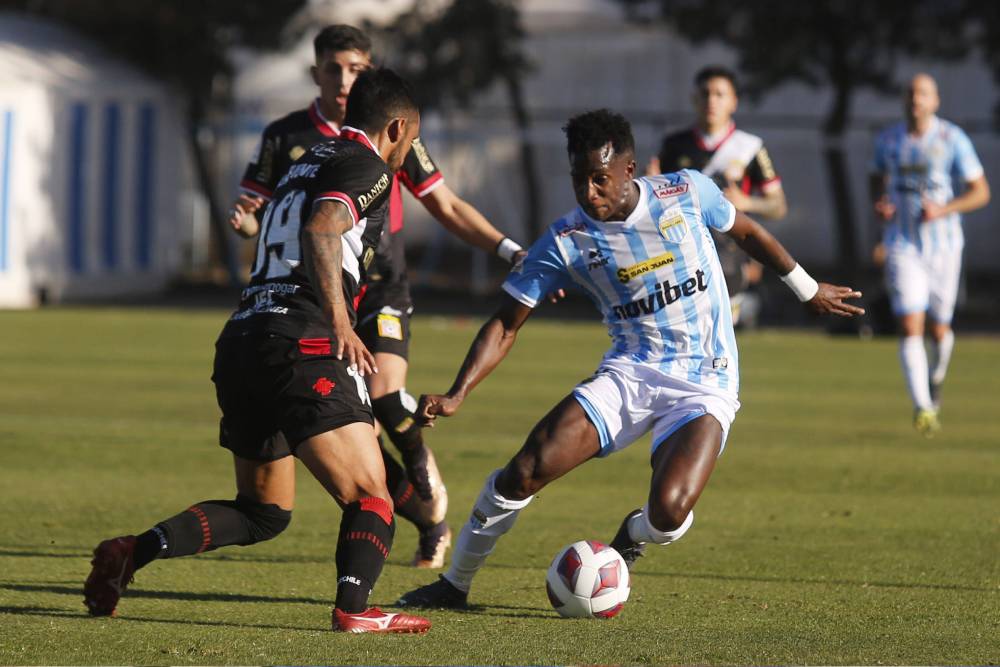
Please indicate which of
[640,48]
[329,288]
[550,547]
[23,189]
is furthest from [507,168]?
[329,288]

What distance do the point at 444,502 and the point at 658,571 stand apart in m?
1.02

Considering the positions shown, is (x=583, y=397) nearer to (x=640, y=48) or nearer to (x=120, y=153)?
(x=120, y=153)

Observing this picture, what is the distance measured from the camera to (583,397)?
648 cm

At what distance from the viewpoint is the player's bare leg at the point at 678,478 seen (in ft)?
20.5

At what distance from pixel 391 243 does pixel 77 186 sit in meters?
21.6

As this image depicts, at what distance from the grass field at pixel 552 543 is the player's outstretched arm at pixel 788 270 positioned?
1165mm

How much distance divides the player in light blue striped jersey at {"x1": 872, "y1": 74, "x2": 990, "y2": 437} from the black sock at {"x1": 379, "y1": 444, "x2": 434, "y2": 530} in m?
6.08

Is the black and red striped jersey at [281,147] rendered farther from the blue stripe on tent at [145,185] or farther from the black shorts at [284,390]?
the blue stripe on tent at [145,185]

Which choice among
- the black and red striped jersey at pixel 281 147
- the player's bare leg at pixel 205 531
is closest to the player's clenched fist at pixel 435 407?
the player's bare leg at pixel 205 531

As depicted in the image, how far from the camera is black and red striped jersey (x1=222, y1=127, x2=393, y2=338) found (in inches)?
234

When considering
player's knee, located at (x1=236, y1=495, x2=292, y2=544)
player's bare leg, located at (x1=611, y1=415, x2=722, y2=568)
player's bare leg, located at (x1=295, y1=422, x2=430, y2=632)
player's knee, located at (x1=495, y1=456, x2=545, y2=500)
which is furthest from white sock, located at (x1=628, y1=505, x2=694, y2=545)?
player's knee, located at (x1=236, y1=495, x2=292, y2=544)

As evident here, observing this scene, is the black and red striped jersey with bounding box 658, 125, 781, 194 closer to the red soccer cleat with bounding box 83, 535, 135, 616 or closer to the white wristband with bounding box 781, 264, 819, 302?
the white wristband with bounding box 781, 264, 819, 302

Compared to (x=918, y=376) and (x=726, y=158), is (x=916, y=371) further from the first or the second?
(x=726, y=158)

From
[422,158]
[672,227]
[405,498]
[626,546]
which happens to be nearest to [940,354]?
[422,158]
